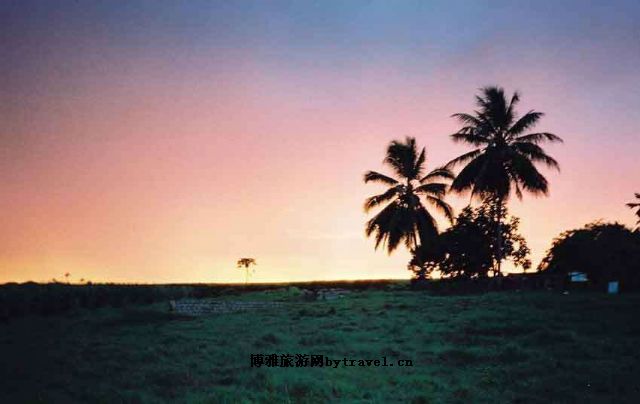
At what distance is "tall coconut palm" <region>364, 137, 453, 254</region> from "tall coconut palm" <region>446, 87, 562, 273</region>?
3.78 meters

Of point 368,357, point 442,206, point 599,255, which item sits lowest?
point 368,357

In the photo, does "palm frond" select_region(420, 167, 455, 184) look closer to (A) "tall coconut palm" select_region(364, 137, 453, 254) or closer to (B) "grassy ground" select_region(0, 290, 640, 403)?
(A) "tall coconut palm" select_region(364, 137, 453, 254)

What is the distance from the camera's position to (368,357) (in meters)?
11.4

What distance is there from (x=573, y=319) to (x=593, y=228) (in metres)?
21.5

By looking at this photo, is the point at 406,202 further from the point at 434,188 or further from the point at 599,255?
the point at 599,255

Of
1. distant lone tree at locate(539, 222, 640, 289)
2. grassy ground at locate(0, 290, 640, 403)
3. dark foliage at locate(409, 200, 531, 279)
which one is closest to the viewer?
grassy ground at locate(0, 290, 640, 403)

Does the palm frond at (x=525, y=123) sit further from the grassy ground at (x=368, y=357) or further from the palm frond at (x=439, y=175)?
the grassy ground at (x=368, y=357)

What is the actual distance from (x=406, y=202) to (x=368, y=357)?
962 inches

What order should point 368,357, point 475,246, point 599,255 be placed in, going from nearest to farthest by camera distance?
point 368,357, point 599,255, point 475,246

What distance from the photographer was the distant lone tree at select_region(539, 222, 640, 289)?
25578mm

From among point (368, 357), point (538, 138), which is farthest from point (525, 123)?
point (368, 357)

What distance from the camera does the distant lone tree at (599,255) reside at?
83.9 ft

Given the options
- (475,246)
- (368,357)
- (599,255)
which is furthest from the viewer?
(475,246)

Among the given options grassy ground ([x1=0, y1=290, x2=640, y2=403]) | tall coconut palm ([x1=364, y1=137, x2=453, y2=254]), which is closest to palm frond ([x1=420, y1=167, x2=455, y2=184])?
tall coconut palm ([x1=364, y1=137, x2=453, y2=254])
